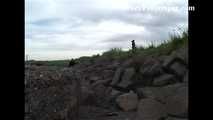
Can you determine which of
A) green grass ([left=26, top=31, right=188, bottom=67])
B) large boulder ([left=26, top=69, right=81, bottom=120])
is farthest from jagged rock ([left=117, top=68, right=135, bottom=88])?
large boulder ([left=26, top=69, right=81, bottom=120])

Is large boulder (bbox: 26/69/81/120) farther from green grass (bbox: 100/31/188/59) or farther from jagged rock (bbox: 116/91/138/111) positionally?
green grass (bbox: 100/31/188/59)

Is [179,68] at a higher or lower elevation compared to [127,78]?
higher

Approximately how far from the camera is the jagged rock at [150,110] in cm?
546

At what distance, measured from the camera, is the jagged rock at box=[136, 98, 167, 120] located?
5.46 m

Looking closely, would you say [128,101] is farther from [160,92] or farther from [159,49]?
[159,49]

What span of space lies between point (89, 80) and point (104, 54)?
199 cm

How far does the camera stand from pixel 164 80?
647cm

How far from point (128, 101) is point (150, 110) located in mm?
800

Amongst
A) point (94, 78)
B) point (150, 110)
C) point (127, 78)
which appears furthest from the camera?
point (94, 78)

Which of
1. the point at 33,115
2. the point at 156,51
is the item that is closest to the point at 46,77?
the point at 33,115

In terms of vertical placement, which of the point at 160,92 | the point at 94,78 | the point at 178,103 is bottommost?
the point at 178,103

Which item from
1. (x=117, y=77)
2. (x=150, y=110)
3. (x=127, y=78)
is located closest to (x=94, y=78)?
(x=117, y=77)

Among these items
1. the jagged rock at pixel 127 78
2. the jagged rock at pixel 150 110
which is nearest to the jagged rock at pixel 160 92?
the jagged rock at pixel 150 110
